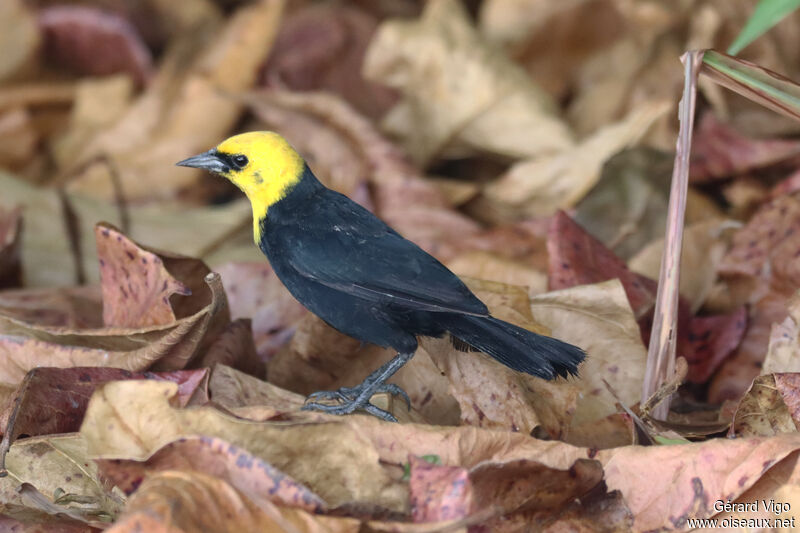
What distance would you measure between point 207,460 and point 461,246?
5.49 ft

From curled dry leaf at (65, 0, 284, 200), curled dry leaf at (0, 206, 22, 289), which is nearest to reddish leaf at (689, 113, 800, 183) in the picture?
curled dry leaf at (65, 0, 284, 200)

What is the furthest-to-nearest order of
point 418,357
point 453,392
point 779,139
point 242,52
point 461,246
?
1. point 242,52
2. point 779,139
3. point 461,246
4. point 418,357
5. point 453,392

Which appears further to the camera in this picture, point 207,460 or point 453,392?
point 453,392

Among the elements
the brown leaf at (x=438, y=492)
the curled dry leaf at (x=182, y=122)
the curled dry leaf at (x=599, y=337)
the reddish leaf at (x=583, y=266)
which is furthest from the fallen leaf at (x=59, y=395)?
the curled dry leaf at (x=182, y=122)

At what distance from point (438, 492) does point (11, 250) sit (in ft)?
6.58

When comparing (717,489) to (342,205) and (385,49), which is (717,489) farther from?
(385,49)

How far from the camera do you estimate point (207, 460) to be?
1.59 m

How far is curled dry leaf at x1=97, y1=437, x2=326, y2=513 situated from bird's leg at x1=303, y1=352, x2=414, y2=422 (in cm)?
52

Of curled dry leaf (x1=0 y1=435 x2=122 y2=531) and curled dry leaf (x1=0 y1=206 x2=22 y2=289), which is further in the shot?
curled dry leaf (x1=0 y1=206 x2=22 y2=289)

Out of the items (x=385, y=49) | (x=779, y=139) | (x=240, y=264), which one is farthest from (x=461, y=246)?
(x=779, y=139)

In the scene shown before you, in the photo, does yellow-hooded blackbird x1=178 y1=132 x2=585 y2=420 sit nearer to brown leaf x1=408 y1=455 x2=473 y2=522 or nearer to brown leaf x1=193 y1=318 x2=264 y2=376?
brown leaf x1=193 y1=318 x2=264 y2=376

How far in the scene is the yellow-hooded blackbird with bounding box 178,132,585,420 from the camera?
6.73 feet

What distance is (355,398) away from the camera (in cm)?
221

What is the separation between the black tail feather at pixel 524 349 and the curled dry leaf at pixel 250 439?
0.46 m
